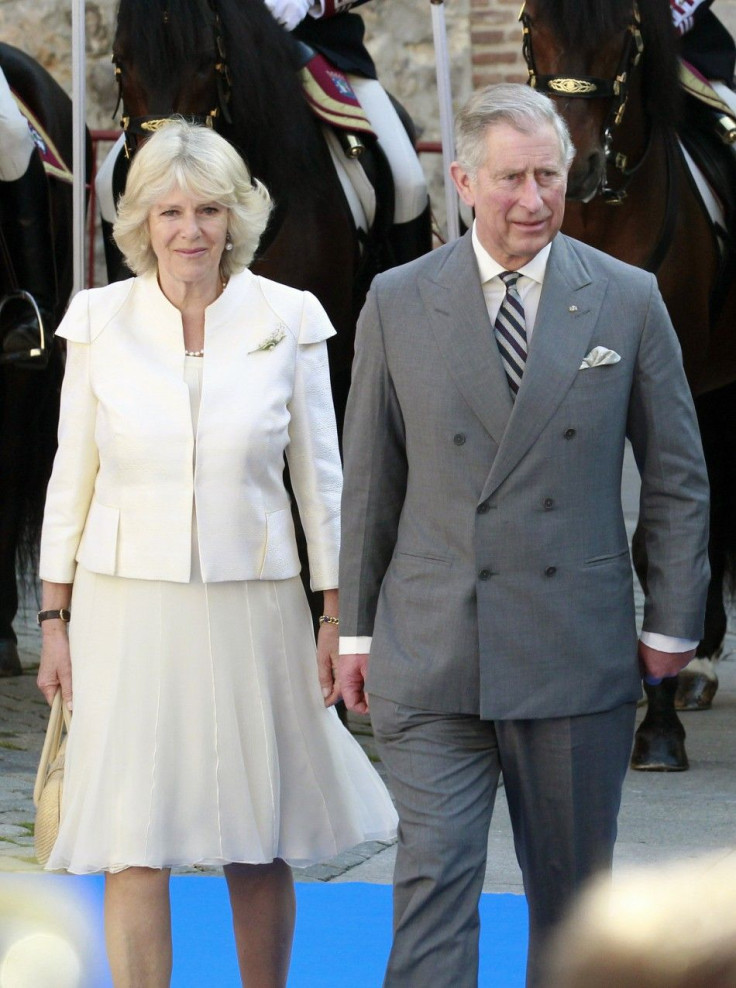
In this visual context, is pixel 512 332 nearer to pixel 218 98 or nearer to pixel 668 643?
pixel 668 643

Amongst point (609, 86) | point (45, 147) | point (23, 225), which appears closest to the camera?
point (609, 86)

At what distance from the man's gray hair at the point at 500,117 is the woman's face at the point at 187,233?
587 millimetres

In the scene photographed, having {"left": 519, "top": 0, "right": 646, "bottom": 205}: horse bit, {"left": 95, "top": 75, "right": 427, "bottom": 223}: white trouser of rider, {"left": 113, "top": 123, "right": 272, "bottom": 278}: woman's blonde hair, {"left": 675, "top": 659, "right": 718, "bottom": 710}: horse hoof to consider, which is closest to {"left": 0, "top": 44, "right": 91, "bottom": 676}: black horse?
{"left": 95, "top": 75, "right": 427, "bottom": 223}: white trouser of rider

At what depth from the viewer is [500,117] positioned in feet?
9.41

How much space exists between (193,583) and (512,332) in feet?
2.60

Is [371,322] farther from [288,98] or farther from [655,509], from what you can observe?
[288,98]

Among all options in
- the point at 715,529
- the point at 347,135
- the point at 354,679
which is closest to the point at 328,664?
the point at 354,679

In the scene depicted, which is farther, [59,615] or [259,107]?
[259,107]

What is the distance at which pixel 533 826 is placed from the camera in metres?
2.86

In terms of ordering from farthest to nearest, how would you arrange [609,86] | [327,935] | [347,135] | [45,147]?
[45,147] → [347,135] → [609,86] → [327,935]

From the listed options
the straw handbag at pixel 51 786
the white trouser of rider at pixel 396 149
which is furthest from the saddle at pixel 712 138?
the straw handbag at pixel 51 786

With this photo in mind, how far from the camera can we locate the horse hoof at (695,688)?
22.5 ft

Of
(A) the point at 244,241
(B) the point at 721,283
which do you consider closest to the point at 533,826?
(A) the point at 244,241

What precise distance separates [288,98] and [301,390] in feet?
9.52
